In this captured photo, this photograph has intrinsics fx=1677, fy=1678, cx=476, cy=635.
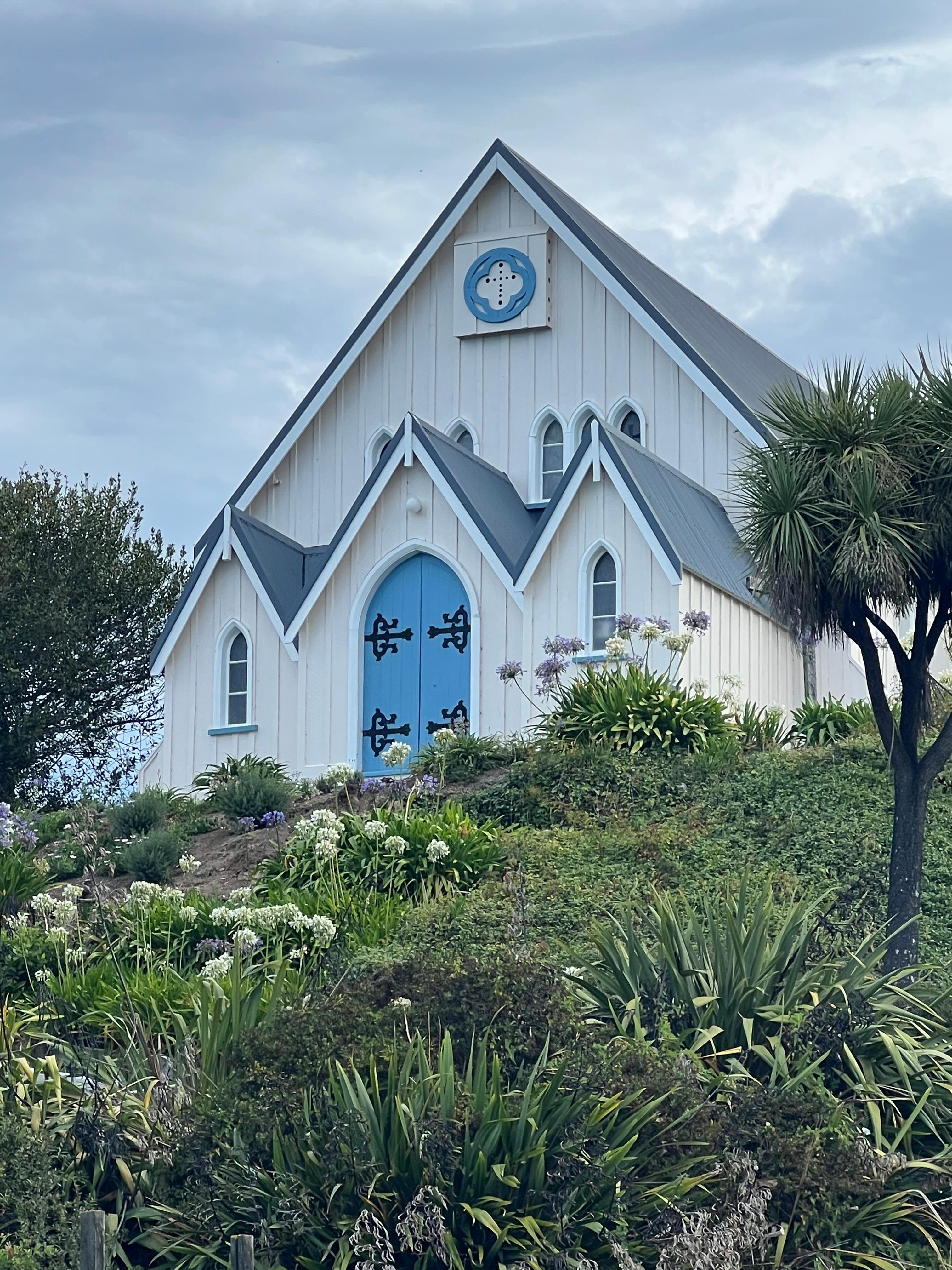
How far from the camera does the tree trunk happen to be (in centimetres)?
1154

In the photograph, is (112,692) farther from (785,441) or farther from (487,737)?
(785,441)

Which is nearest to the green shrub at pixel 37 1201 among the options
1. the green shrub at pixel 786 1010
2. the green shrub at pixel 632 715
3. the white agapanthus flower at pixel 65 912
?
the green shrub at pixel 786 1010

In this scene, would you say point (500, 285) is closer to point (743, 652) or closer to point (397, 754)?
point (743, 652)

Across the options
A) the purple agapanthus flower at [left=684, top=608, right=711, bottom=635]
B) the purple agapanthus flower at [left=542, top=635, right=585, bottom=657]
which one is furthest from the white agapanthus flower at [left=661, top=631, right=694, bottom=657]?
the purple agapanthus flower at [left=542, top=635, right=585, bottom=657]

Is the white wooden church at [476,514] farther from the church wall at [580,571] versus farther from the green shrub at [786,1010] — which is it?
the green shrub at [786,1010]

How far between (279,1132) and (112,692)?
23399 millimetres

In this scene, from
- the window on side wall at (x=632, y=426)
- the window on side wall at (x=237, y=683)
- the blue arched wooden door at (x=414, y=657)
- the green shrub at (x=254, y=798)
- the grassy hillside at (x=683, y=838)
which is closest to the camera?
the grassy hillside at (x=683, y=838)

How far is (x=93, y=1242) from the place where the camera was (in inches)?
274

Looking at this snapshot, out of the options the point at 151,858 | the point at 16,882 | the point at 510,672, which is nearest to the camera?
the point at 16,882

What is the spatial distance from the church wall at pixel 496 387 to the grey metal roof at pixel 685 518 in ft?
2.67

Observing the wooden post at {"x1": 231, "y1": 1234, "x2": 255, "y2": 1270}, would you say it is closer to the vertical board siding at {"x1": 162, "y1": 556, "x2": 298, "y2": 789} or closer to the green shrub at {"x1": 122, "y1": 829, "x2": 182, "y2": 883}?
the green shrub at {"x1": 122, "y1": 829, "x2": 182, "y2": 883}

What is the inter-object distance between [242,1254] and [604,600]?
1332 centimetres

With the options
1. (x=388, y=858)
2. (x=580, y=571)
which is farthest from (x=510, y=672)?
(x=388, y=858)

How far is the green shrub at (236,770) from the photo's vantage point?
736 inches
